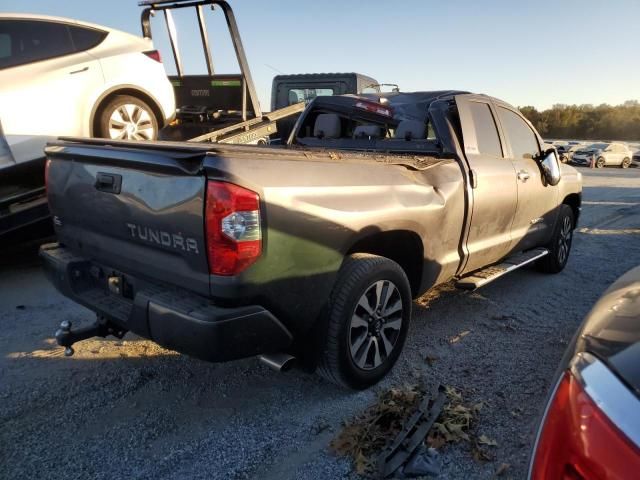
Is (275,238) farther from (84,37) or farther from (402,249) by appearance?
(84,37)

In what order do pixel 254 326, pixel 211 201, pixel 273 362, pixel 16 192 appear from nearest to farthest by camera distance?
1. pixel 211 201
2. pixel 254 326
3. pixel 273 362
4. pixel 16 192

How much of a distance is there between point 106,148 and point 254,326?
130cm

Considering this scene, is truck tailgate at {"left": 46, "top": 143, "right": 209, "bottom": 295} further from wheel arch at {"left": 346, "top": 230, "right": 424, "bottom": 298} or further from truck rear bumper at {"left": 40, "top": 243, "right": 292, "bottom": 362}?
wheel arch at {"left": 346, "top": 230, "right": 424, "bottom": 298}

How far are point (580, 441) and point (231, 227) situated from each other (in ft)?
5.09

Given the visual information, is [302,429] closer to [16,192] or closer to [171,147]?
[171,147]

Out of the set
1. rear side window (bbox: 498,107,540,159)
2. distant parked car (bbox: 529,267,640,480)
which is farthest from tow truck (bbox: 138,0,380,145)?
distant parked car (bbox: 529,267,640,480)

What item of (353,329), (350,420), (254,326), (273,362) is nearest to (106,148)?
(254,326)

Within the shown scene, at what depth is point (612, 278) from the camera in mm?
5500

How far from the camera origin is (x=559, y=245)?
216 inches

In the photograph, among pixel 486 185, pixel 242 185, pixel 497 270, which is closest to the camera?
pixel 242 185

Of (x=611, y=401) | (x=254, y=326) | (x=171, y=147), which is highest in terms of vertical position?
(x=171, y=147)

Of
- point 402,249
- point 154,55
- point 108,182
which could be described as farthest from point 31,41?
point 402,249

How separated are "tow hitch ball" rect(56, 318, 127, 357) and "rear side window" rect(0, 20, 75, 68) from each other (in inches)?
145

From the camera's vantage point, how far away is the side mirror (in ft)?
16.0
